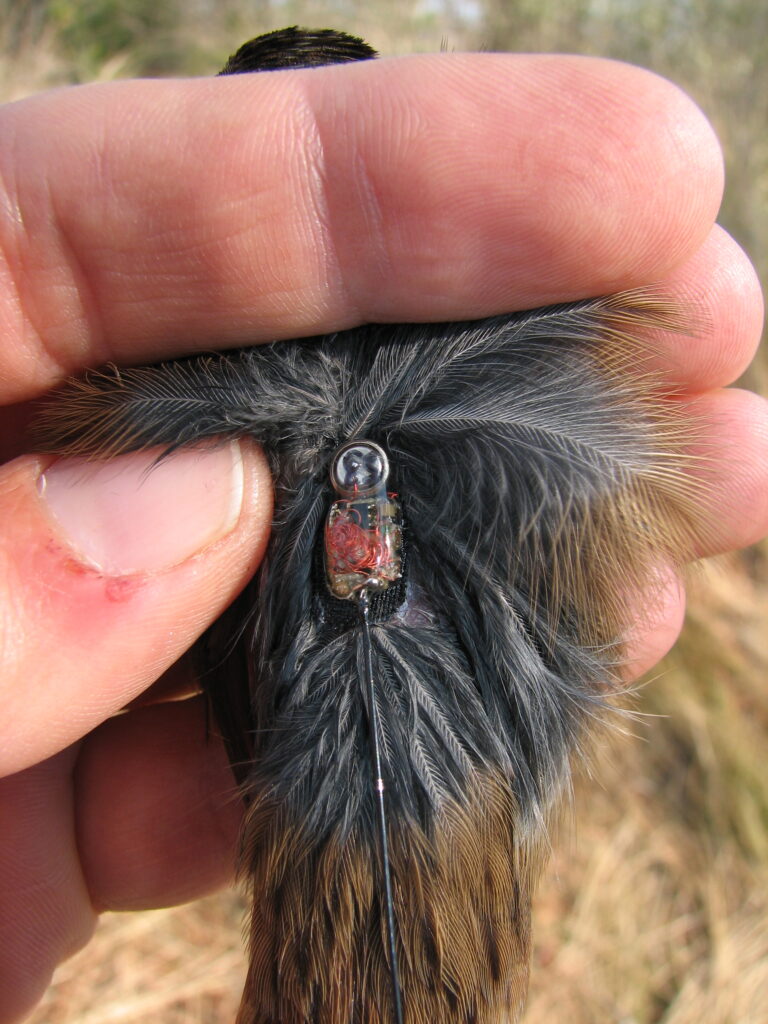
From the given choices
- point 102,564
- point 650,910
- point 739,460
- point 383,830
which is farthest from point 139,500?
point 650,910

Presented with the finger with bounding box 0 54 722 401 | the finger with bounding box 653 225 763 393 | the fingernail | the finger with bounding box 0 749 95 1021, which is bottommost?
the finger with bounding box 0 749 95 1021

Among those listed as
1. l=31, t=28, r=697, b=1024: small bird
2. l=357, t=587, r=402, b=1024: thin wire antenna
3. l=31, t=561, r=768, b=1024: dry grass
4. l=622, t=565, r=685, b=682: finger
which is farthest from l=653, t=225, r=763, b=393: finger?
l=31, t=561, r=768, b=1024: dry grass

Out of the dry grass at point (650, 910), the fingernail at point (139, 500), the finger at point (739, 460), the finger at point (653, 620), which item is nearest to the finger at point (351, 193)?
the fingernail at point (139, 500)

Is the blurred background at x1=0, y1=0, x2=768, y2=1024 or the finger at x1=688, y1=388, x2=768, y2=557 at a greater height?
the finger at x1=688, y1=388, x2=768, y2=557

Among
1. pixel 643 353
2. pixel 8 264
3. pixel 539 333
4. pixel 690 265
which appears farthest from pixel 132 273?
pixel 690 265

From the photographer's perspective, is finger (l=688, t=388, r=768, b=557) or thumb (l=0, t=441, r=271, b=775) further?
finger (l=688, t=388, r=768, b=557)

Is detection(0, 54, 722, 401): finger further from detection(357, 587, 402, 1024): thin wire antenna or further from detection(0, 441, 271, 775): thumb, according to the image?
detection(357, 587, 402, 1024): thin wire antenna

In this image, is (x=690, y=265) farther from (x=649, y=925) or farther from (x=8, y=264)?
(x=649, y=925)

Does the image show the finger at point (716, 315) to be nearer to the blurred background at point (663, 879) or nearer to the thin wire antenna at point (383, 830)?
the blurred background at point (663, 879)
